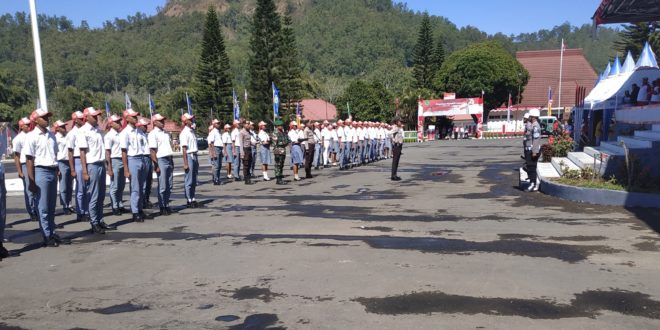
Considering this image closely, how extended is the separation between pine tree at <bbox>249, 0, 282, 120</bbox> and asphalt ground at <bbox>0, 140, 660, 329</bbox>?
1688 inches

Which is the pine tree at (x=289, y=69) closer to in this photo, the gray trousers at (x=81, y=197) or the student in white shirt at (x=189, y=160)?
the student in white shirt at (x=189, y=160)

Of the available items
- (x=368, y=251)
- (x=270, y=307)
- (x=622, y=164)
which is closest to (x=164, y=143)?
(x=368, y=251)

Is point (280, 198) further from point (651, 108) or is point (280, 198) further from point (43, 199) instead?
point (651, 108)

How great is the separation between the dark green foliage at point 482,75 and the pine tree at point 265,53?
26718 mm

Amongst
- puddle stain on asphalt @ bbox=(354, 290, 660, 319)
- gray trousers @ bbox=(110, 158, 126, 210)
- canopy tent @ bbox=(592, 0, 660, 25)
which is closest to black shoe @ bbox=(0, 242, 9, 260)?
gray trousers @ bbox=(110, 158, 126, 210)

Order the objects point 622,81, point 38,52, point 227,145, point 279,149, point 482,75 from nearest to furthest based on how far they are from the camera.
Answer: point 38,52
point 279,149
point 227,145
point 622,81
point 482,75

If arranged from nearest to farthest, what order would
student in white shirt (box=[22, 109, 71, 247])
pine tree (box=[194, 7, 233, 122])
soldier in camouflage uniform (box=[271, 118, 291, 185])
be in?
student in white shirt (box=[22, 109, 71, 247]), soldier in camouflage uniform (box=[271, 118, 291, 185]), pine tree (box=[194, 7, 233, 122])

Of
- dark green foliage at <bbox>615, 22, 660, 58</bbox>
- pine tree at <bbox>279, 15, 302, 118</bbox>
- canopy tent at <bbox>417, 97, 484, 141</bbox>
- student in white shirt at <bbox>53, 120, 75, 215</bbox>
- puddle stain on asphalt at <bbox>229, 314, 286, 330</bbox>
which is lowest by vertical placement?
puddle stain on asphalt at <bbox>229, 314, 286, 330</bbox>

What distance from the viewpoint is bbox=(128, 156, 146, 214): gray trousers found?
9273 mm

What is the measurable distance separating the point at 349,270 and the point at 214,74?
4949cm

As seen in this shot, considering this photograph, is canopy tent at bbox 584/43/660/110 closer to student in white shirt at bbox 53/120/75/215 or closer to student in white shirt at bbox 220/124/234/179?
student in white shirt at bbox 220/124/234/179

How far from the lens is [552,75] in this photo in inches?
3639

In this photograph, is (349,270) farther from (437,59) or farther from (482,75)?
(437,59)

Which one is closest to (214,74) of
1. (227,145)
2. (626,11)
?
(227,145)
